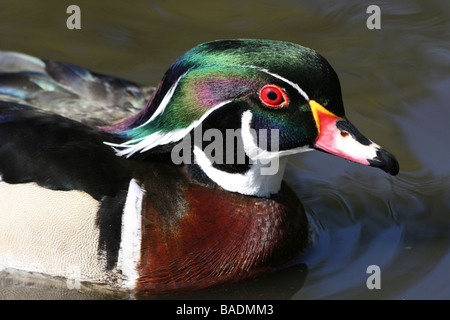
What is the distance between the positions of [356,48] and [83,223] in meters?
3.85

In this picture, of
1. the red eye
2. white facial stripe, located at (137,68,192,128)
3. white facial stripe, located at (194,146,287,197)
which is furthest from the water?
the red eye

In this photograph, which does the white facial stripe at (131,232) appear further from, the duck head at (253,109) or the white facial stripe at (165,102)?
the white facial stripe at (165,102)

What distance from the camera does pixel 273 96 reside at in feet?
15.4

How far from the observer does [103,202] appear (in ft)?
15.9

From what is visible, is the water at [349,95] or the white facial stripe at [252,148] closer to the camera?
the white facial stripe at [252,148]

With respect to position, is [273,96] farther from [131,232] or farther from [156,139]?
[131,232]

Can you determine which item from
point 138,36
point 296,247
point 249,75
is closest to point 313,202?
point 296,247

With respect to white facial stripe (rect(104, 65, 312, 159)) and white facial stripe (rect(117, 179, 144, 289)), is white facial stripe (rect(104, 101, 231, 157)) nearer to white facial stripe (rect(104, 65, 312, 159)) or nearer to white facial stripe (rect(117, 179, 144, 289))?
white facial stripe (rect(104, 65, 312, 159))

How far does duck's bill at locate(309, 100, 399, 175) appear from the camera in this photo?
4660mm

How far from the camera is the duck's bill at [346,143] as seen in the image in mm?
4660

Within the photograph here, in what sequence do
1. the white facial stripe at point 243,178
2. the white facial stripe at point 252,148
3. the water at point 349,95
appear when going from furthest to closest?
the water at point 349,95 → the white facial stripe at point 243,178 → the white facial stripe at point 252,148

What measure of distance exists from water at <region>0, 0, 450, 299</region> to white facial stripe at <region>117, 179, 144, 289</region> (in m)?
0.27

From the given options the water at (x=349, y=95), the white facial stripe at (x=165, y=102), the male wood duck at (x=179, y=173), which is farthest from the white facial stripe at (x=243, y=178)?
the water at (x=349, y=95)

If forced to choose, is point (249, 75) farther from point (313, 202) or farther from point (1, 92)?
point (1, 92)
